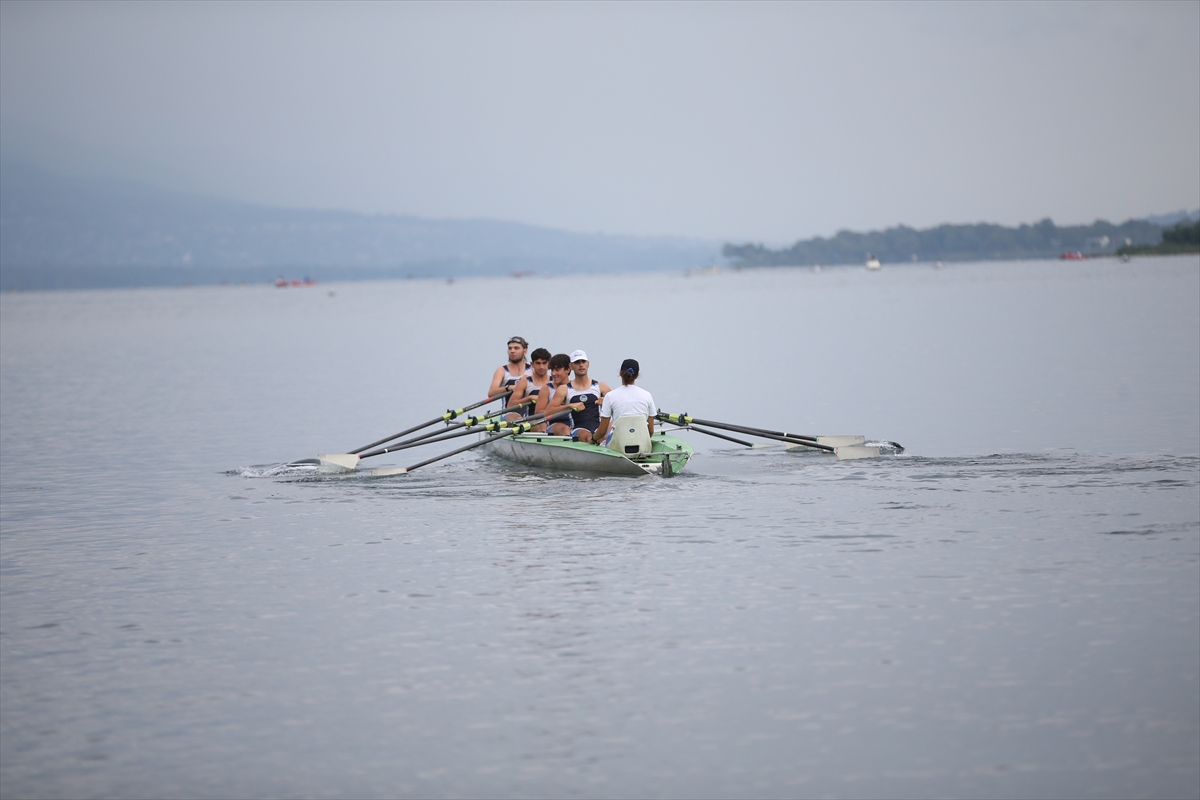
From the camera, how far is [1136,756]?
8.70 m

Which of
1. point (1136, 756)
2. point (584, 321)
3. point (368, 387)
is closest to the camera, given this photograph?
point (1136, 756)

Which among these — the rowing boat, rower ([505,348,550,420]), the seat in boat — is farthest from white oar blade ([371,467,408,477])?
the seat in boat

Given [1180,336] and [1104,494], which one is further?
[1180,336]

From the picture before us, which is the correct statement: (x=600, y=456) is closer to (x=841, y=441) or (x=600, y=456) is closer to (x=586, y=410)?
(x=586, y=410)

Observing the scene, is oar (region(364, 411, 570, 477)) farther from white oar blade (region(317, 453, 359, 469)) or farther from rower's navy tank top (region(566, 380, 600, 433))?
white oar blade (region(317, 453, 359, 469))

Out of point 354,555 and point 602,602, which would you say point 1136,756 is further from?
point 354,555

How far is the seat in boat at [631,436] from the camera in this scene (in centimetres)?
1994

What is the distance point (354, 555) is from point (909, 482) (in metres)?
8.42

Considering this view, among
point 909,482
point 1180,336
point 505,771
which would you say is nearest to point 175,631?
point 505,771

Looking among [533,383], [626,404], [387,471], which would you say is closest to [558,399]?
[533,383]

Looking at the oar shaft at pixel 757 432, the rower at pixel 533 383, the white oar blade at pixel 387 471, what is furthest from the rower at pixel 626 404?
the white oar blade at pixel 387 471

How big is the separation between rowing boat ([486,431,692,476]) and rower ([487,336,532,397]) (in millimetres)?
2347

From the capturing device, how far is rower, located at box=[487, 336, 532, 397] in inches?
A: 948

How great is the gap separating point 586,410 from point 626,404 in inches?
70.8
